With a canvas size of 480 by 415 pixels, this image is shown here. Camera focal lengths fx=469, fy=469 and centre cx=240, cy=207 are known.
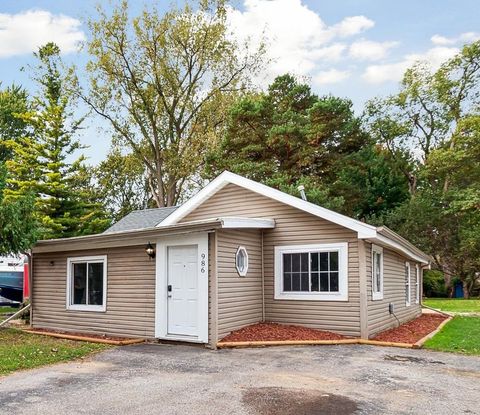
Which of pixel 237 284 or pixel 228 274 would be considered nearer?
pixel 228 274

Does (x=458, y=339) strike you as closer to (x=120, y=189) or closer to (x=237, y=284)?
(x=237, y=284)

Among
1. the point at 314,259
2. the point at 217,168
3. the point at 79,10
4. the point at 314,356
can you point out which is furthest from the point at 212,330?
the point at 79,10

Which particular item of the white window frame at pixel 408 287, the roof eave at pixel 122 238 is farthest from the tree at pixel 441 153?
the roof eave at pixel 122 238

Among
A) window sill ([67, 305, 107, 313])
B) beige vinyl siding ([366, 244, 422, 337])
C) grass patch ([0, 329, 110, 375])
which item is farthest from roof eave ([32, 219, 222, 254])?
beige vinyl siding ([366, 244, 422, 337])

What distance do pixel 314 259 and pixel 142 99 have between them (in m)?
20.4

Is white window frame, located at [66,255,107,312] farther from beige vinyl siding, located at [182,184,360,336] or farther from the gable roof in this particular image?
beige vinyl siding, located at [182,184,360,336]

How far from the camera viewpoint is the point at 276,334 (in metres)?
9.66

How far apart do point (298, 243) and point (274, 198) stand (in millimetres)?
1213

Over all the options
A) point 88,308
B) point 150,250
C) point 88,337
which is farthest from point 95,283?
point 150,250

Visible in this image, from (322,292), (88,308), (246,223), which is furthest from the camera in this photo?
(88,308)

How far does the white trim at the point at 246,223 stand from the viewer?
29.8ft

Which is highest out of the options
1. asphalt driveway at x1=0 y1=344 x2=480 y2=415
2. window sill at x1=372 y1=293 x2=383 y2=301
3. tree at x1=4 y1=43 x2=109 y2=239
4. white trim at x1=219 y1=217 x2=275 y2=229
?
tree at x1=4 y1=43 x2=109 y2=239

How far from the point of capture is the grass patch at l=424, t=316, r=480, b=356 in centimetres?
894

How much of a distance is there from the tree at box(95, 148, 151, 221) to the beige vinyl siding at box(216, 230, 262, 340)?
25.2 m
